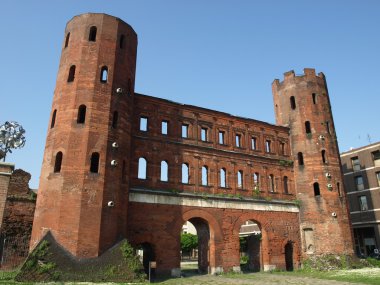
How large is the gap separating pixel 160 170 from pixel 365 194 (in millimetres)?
28954

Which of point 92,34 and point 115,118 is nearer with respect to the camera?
point 115,118

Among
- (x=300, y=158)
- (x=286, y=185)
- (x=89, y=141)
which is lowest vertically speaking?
(x=286, y=185)

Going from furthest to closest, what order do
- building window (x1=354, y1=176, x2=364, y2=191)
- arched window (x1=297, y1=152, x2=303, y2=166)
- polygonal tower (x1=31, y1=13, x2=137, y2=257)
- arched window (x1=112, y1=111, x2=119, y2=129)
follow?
building window (x1=354, y1=176, x2=364, y2=191), arched window (x1=297, y1=152, x2=303, y2=166), arched window (x1=112, y1=111, x2=119, y2=129), polygonal tower (x1=31, y1=13, x2=137, y2=257)

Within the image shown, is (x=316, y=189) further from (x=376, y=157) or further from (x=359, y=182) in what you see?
(x=359, y=182)

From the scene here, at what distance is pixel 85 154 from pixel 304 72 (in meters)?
21.4

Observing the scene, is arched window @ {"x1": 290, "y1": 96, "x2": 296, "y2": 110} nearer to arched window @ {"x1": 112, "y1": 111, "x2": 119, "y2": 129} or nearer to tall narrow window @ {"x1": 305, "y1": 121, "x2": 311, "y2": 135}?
tall narrow window @ {"x1": 305, "y1": 121, "x2": 311, "y2": 135}

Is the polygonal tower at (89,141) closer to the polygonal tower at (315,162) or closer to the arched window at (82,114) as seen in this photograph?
the arched window at (82,114)

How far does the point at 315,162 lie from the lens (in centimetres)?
2816

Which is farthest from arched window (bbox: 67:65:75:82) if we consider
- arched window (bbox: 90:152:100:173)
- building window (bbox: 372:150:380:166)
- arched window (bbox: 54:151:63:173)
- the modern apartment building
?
building window (bbox: 372:150:380:166)

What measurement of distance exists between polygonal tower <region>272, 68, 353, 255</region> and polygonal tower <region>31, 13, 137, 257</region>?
15.1 m

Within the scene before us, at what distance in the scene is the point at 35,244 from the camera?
17703mm

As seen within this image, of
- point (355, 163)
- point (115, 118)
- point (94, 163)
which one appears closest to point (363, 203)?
point (355, 163)

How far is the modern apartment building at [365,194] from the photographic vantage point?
39094 mm

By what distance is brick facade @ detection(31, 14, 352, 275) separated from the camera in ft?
60.1
